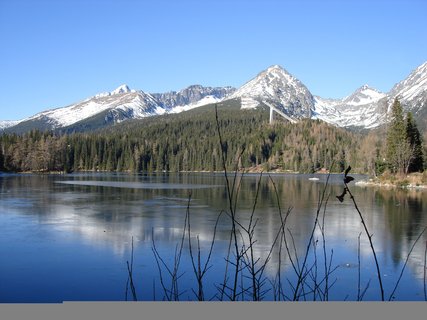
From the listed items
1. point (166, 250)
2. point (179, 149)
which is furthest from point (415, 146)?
point (179, 149)

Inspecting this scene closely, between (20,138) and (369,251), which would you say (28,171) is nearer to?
(20,138)

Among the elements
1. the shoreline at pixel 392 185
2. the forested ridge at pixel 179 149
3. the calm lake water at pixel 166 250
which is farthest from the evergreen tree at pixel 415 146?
the forested ridge at pixel 179 149

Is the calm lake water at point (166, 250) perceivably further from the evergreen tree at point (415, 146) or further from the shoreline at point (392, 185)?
the evergreen tree at point (415, 146)

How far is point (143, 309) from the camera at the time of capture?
5.14 ft

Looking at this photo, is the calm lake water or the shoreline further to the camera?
the shoreline

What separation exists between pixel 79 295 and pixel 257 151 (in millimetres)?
127433

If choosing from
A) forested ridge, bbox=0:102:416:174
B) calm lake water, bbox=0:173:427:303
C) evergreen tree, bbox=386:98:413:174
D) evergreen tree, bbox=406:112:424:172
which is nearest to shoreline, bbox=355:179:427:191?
evergreen tree, bbox=386:98:413:174

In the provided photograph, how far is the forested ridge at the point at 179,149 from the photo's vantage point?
314 ft

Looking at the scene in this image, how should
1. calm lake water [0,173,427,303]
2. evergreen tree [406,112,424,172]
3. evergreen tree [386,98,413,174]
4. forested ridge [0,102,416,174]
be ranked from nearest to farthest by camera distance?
1. calm lake water [0,173,427,303]
2. evergreen tree [386,98,413,174]
3. evergreen tree [406,112,424,172]
4. forested ridge [0,102,416,174]

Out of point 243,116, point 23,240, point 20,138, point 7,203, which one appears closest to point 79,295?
point 23,240

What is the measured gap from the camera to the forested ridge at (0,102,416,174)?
95562mm

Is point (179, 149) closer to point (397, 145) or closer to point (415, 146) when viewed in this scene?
point (415, 146)

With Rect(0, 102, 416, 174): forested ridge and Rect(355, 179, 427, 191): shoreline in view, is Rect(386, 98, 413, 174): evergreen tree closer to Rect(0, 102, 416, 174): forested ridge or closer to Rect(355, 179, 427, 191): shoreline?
Rect(355, 179, 427, 191): shoreline

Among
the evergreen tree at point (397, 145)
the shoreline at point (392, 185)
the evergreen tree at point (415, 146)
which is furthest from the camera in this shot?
the evergreen tree at point (415, 146)
